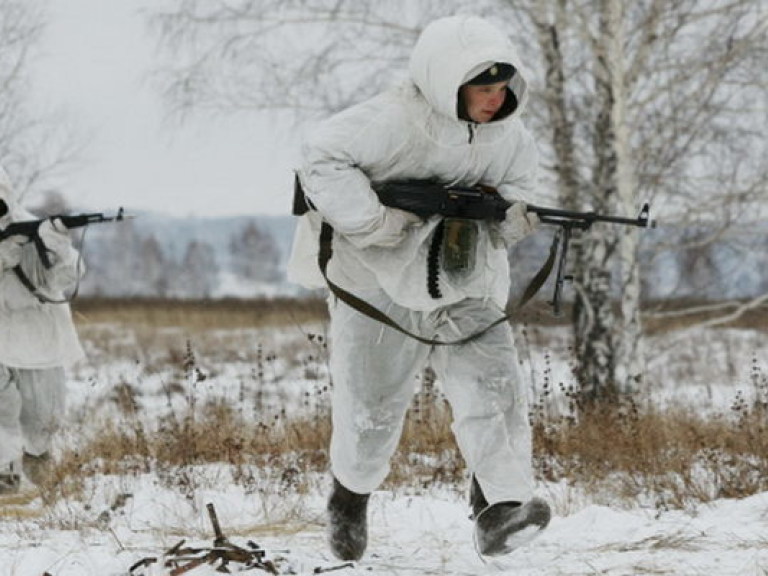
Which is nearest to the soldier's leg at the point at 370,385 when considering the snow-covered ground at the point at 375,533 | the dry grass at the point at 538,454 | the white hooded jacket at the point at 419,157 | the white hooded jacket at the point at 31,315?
the white hooded jacket at the point at 419,157

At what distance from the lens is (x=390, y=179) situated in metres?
3.91

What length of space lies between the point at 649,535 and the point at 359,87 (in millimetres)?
5908

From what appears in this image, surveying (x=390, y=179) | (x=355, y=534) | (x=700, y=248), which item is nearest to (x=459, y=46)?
(x=390, y=179)

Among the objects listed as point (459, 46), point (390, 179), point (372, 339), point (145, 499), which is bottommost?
point (145, 499)

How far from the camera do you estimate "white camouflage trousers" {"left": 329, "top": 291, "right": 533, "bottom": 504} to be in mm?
3873

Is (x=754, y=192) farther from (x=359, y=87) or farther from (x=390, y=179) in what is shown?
(x=390, y=179)

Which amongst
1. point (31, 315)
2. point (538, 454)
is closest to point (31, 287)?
point (31, 315)

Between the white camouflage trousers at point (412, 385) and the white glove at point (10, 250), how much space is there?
3077mm

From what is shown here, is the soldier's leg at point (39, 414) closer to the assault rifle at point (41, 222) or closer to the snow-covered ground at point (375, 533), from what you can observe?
the snow-covered ground at point (375, 533)

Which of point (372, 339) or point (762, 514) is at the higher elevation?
point (372, 339)

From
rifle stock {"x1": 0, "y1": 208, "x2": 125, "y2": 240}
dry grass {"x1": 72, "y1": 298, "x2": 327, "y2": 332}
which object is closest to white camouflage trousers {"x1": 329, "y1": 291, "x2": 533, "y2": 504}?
rifle stock {"x1": 0, "y1": 208, "x2": 125, "y2": 240}

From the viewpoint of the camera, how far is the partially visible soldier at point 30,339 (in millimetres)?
6523

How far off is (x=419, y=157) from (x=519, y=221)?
16.1 inches

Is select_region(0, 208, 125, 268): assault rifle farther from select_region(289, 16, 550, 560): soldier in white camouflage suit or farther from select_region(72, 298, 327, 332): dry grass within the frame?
select_region(72, 298, 327, 332): dry grass
